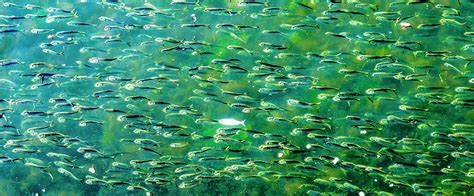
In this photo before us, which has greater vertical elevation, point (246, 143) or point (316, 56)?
point (316, 56)

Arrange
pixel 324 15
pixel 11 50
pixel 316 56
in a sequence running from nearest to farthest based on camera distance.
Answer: pixel 316 56 → pixel 324 15 → pixel 11 50

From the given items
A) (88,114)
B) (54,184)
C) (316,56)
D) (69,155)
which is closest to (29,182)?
(54,184)

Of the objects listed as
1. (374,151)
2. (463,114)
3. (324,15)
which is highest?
(324,15)

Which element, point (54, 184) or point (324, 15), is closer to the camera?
point (324, 15)

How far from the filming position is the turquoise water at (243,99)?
5.96 metres

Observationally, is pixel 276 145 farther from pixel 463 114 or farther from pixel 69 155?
pixel 69 155

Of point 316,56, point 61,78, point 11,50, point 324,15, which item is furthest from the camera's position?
point 11,50

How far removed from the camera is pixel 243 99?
6328mm

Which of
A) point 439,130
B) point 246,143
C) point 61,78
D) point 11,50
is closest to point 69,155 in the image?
point 61,78

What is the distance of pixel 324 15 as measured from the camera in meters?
6.37

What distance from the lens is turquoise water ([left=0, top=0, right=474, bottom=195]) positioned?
596 cm

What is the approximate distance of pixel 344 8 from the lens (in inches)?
253

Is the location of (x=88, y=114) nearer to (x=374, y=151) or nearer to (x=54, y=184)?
(x=54, y=184)

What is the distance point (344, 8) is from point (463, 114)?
207 cm
